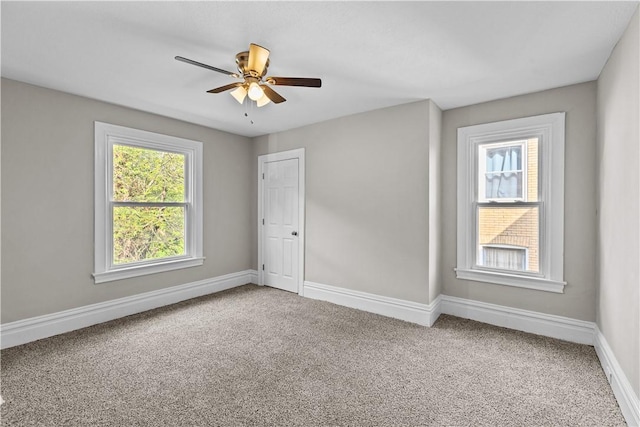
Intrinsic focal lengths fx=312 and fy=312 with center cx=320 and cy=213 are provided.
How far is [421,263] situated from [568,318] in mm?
1424

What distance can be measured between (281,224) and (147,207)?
1825 mm

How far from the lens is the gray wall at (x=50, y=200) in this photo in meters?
2.85

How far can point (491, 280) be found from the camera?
3418 mm

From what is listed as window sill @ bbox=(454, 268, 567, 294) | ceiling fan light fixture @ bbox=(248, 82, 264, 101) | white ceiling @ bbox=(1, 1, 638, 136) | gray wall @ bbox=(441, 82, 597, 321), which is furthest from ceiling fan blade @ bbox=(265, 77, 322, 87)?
window sill @ bbox=(454, 268, 567, 294)

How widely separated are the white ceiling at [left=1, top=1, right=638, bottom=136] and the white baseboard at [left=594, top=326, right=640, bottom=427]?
226 centimetres

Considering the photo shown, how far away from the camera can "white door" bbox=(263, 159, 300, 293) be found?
4.63 m

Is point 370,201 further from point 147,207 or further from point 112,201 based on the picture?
point 112,201

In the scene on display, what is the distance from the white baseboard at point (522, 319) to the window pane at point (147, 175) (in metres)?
3.76

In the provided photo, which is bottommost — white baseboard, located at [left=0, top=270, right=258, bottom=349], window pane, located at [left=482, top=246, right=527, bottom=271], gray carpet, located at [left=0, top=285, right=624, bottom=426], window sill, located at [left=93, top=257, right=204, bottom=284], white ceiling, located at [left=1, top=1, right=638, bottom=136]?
gray carpet, located at [left=0, top=285, right=624, bottom=426]

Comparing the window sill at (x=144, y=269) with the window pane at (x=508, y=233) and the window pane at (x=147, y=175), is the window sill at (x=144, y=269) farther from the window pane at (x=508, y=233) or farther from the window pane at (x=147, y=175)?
the window pane at (x=508, y=233)

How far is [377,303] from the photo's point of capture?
3736 millimetres

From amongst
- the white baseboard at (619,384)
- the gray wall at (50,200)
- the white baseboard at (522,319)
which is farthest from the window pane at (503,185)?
the gray wall at (50,200)

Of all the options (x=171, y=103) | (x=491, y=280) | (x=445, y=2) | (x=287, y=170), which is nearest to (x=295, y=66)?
(x=445, y=2)

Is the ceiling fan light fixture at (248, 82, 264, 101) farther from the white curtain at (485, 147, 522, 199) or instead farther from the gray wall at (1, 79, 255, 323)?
the white curtain at (485, 147, 522, 199)
